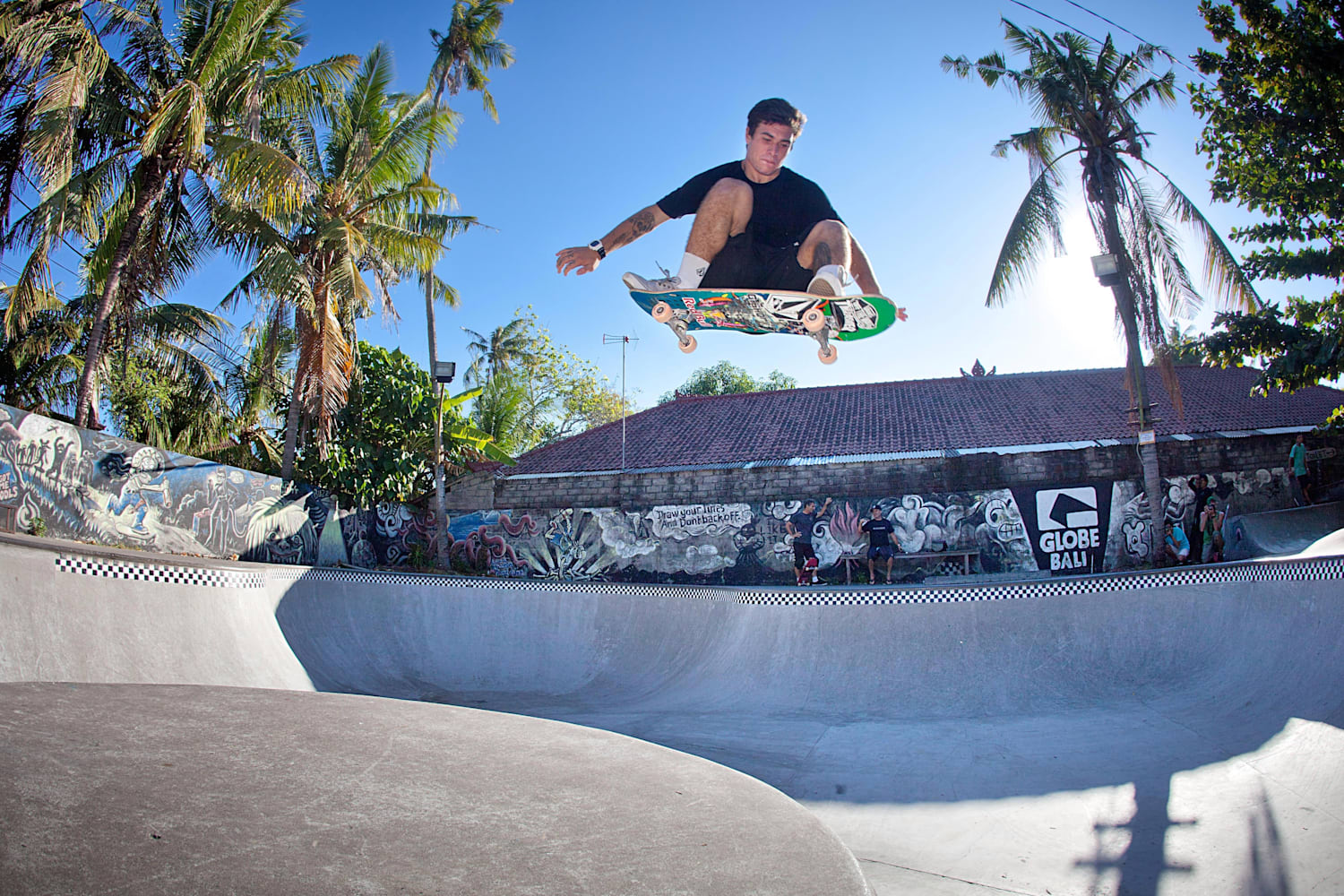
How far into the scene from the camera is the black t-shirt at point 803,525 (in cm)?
1545

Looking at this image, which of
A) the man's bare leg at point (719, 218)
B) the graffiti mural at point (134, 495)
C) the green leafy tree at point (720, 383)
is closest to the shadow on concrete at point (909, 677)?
the graffiti mural at point (134, 495)

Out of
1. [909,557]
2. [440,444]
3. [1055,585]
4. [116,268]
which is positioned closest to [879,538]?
[909,557]

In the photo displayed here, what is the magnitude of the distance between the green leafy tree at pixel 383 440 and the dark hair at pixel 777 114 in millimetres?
12806

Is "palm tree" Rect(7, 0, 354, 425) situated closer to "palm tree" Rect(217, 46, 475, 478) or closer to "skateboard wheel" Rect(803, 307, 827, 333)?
"palm tree" Rect(217, 46, 475, 478)

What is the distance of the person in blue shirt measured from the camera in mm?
12977

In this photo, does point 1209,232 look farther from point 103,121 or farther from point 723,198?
point 103,121

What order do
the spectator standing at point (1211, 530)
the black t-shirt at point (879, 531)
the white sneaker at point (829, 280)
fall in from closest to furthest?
the white sneaker at point (829, 280), the spectator standing at point (1211, 530), the black t-shirt at point (879, 531)

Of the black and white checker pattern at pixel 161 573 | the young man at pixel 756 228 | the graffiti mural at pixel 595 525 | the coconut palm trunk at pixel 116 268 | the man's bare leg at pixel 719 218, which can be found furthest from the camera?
the coconut palm trunk at pixel 116 268

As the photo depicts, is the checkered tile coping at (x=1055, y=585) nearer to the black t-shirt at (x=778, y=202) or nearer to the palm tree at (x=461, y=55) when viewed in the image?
the black t-shirt at (x=778, y=202)

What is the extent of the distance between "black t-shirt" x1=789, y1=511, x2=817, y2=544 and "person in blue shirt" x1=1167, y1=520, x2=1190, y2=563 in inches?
251

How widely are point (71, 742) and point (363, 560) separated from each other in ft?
45.4

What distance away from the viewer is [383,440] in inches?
623

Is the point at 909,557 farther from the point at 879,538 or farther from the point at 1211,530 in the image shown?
the point at 1211,530

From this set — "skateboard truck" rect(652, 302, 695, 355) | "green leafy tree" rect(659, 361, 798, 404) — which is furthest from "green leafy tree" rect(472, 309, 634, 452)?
"skateboard truck" rect(652, 302, 695, 355)
